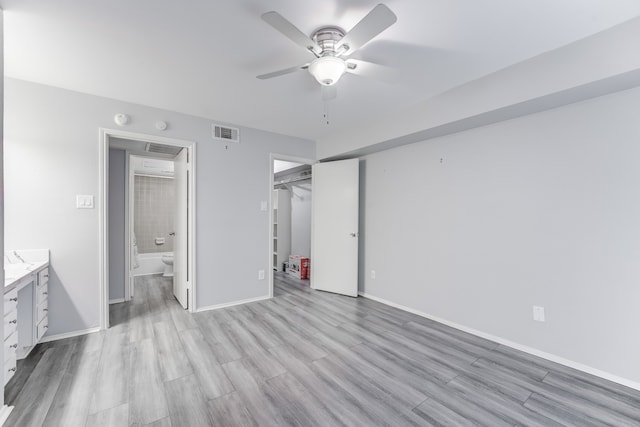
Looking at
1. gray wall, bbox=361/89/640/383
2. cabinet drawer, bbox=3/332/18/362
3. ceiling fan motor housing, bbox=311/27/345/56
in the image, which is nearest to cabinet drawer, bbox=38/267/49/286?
cabinet drawer, bbox=3/332/18/362

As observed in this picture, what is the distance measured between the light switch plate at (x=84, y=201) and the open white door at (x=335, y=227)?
2849mm

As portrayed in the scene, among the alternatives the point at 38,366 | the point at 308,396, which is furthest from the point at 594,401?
the point at 38,366

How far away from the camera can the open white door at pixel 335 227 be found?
398 cm

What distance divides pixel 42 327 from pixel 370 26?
3.63 m

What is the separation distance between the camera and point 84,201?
2.67 meters

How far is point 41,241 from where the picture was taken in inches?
98.5

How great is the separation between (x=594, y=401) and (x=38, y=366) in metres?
4.13

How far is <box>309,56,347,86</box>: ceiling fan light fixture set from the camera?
69.9 inches

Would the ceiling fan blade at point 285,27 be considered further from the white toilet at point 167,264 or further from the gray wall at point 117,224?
the white toilet at point 167,264

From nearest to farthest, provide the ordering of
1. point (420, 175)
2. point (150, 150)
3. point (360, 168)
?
point (420, 175) < point (150, 150) < point (360, 168)

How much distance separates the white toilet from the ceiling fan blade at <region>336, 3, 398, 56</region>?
502 cm

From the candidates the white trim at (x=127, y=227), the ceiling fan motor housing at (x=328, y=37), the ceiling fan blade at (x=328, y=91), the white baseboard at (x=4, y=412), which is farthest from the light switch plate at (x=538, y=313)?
the white trim at (x=127, y=227)

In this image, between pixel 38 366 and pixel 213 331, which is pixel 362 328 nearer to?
pixel 213 331

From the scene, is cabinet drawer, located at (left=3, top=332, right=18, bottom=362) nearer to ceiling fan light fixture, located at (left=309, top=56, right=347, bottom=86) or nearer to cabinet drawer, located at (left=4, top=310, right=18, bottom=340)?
cabinet drawer, located at (left=4, top=310, right=18, bottom=340)
